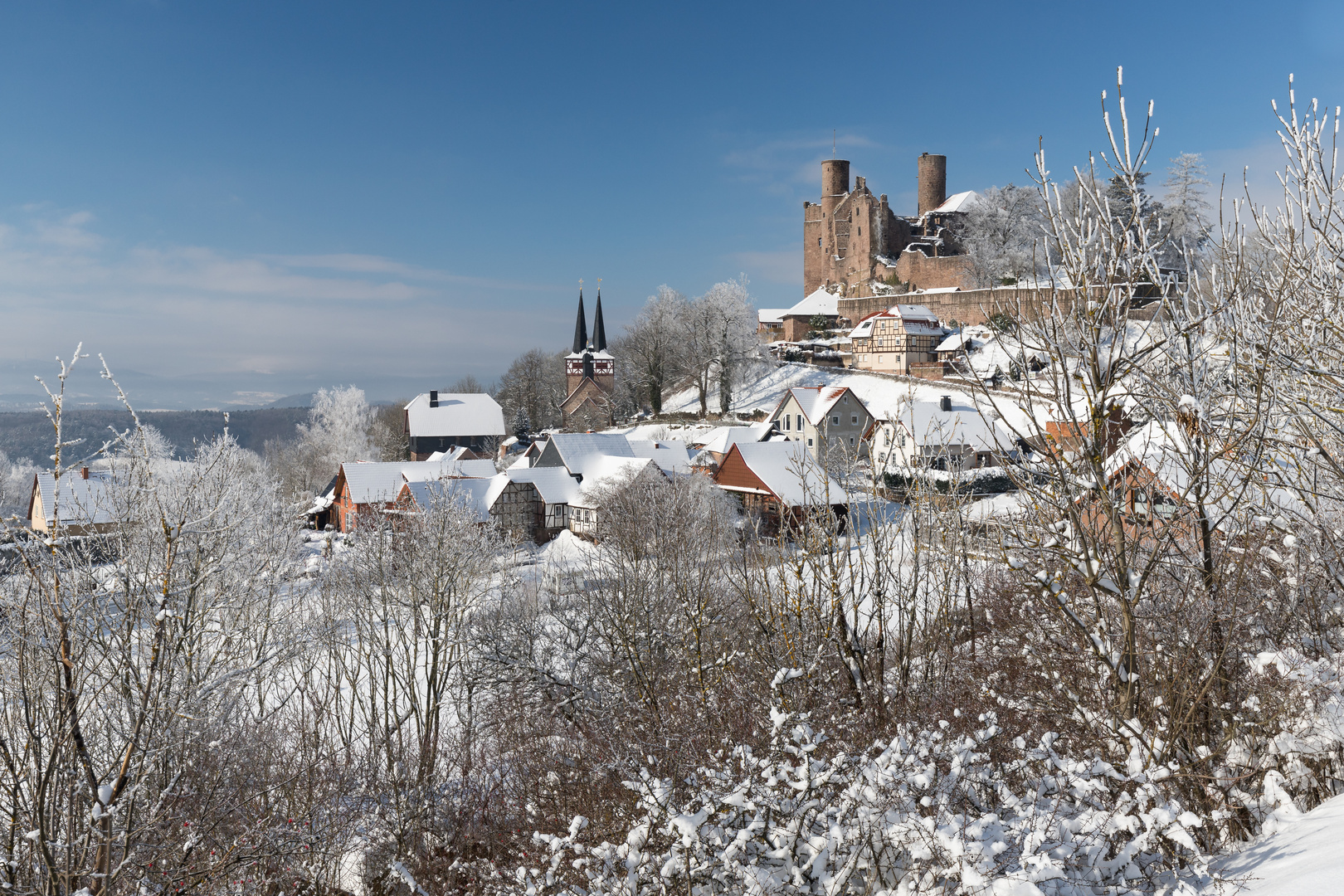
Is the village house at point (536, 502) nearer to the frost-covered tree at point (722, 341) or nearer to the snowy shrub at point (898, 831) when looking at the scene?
the frost-covered tree at point (722, 341)

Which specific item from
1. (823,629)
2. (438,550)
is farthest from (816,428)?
(823,629)

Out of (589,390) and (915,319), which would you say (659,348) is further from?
(915,319)

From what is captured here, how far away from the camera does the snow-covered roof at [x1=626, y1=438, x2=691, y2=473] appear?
120ft

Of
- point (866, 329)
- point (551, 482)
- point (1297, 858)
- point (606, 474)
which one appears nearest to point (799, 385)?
point (866, 329)

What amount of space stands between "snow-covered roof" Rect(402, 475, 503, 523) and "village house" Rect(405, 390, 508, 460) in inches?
894

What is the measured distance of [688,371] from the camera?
198ft

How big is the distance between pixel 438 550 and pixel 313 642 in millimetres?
3742

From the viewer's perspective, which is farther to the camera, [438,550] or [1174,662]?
[438,550]

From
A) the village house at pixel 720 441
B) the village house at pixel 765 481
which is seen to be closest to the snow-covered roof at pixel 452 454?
the village house at pixel 720 441

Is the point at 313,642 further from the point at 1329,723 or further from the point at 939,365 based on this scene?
the point at 939,365

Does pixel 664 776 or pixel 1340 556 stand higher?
pixel 1340 556

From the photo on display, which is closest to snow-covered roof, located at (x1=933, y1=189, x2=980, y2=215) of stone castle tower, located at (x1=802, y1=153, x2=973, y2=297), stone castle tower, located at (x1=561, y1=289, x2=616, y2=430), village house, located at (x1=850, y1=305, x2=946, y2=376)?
stone castle tower, located at (x1=802, y1=153, x2=973, y2=297)

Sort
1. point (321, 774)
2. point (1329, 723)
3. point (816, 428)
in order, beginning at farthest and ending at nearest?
point (816, 428) < point (321, 774) < point (1329, 723)

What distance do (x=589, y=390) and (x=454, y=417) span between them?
11.2 meters
